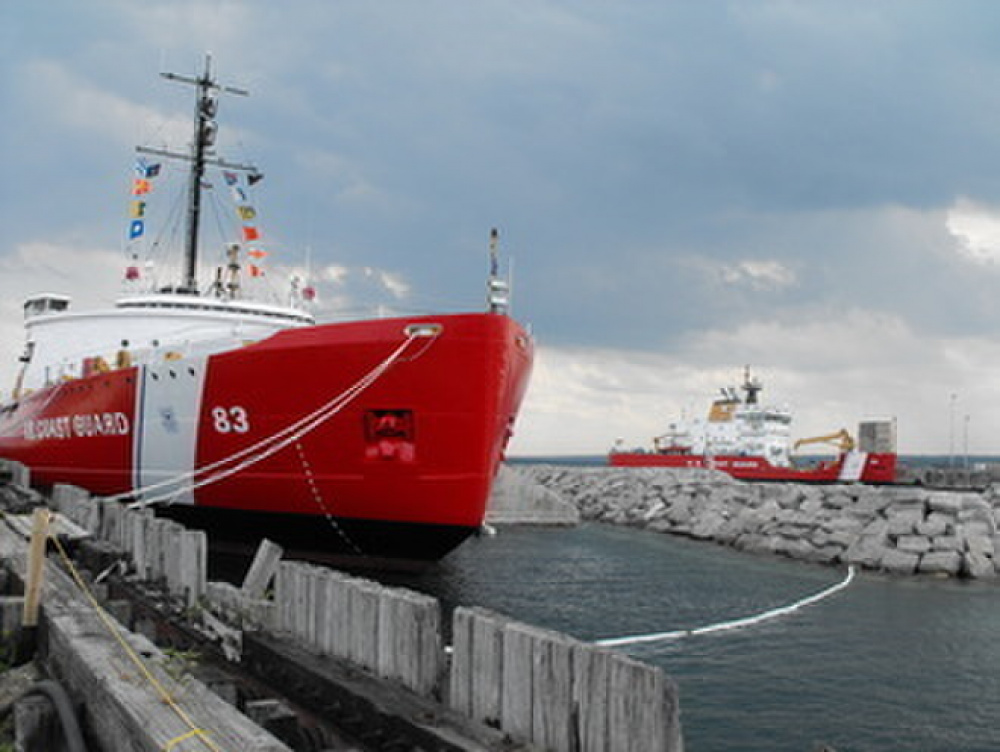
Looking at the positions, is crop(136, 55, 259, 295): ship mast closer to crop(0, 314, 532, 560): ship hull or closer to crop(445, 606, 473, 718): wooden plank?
crop(0, 314, 532, 560): ship hull

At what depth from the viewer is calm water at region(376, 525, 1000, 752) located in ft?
30.2

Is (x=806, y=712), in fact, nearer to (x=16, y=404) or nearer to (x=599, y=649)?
(x=599, y=649)

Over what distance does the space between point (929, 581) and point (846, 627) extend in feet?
22.3

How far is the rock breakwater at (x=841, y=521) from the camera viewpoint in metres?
20.7

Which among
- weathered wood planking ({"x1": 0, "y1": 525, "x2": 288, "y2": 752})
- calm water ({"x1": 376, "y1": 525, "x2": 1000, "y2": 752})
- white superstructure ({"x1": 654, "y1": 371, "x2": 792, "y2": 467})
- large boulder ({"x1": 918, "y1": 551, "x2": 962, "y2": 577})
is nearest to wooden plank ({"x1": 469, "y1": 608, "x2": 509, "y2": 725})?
weathered wood planking ({"x1": 0, "y1": 525, "x2": 288, "y2": 752})

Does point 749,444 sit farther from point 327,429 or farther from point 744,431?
point 327,429

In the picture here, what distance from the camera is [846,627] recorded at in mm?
14234

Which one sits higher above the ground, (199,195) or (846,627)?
(199,195)

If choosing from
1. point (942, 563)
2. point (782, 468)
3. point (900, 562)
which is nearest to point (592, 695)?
point (900, 562)

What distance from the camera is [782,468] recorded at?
164 ft

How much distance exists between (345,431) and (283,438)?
1415 mm

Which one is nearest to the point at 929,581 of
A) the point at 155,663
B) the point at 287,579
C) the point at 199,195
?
the point at 287,579

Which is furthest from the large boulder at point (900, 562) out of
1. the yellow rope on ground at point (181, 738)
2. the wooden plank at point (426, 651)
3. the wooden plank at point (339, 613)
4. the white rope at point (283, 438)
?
the yellow rope on ground at point (181, 738)

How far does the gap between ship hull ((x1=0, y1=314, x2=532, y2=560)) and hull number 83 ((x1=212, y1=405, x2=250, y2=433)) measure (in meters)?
0.03
